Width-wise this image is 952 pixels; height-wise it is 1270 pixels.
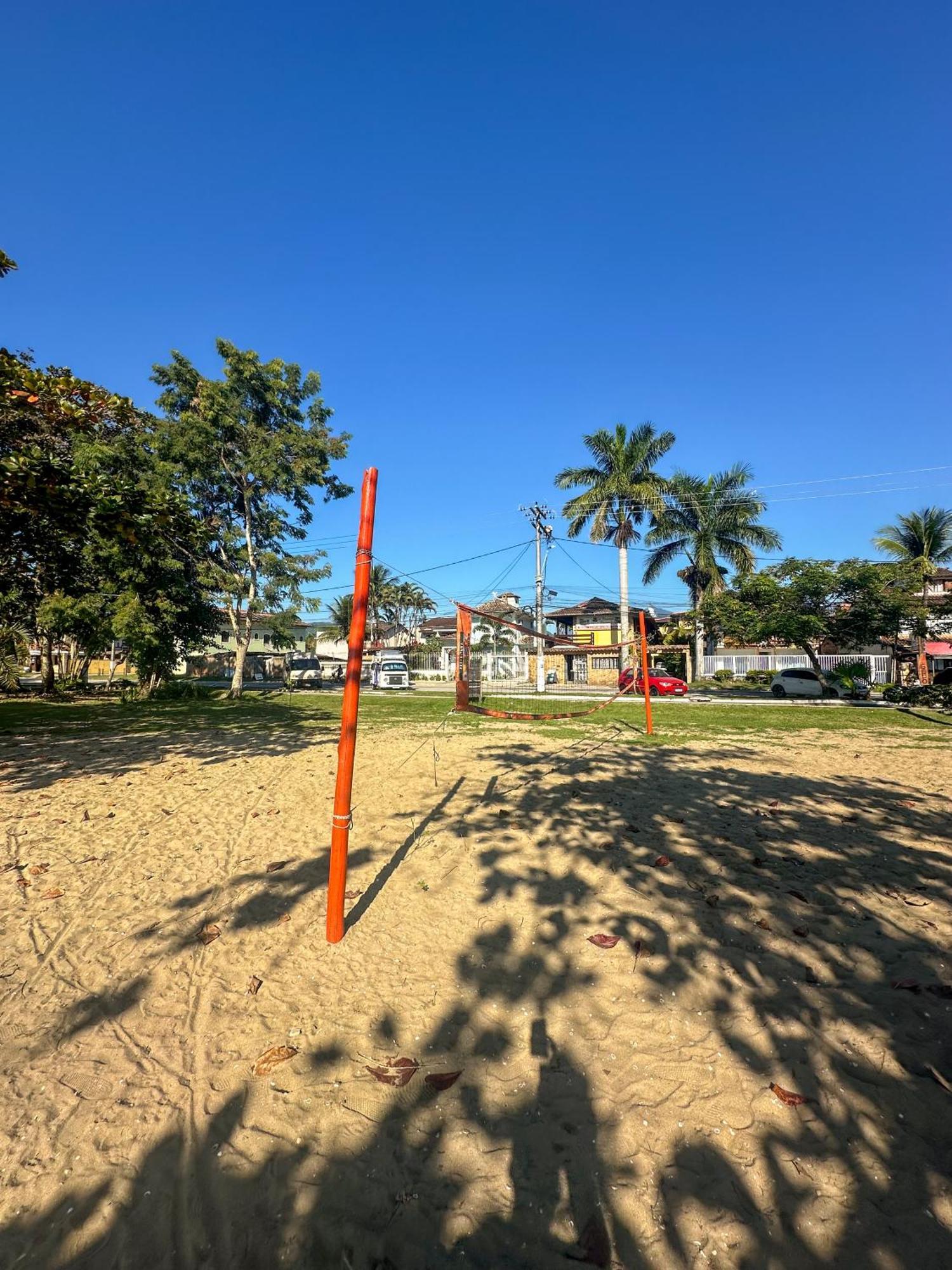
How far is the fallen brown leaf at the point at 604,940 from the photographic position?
376 cm

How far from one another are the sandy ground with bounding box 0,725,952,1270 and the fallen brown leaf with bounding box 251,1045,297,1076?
0.11ft

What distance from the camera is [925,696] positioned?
2395 cm

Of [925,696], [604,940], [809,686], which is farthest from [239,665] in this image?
[925,696]

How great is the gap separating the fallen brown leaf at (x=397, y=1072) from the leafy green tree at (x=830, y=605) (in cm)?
2714

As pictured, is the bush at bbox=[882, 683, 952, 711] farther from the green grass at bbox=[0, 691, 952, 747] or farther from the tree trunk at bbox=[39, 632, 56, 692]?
the tree trunk at bbox=[39, 632, 56, 692]

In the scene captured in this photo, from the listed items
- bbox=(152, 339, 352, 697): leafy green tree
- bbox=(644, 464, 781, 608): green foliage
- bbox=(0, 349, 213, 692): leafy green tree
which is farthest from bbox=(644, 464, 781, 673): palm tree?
bbox=(0, 349, 213, 692): leafy green tree

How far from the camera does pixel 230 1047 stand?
9.50 feet

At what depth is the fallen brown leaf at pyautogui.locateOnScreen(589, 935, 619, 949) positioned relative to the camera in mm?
3756

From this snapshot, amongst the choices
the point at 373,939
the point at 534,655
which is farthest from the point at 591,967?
the point at 534,655

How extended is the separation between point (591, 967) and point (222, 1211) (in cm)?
222

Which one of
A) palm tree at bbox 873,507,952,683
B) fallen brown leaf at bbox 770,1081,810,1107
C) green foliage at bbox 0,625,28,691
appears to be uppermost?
palm tree at bbox 873,507,952,683

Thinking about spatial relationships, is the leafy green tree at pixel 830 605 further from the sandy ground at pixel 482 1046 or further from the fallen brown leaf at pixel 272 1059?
the fallen brown leaf at pixel 272 1059

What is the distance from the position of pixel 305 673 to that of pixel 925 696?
132 feet

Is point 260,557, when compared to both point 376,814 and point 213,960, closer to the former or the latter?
point 376,814
